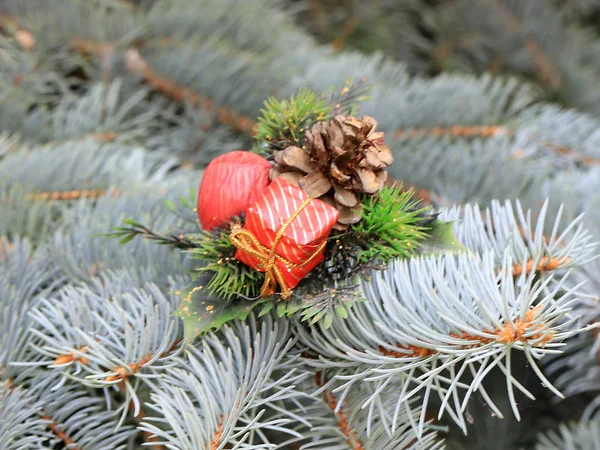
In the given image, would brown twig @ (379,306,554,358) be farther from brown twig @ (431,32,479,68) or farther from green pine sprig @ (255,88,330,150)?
brown twig @ (431,32,479,68)

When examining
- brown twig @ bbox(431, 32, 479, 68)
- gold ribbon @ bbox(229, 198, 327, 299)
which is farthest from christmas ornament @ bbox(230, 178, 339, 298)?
brown twig @ bbox(431, 32, 479, 68)

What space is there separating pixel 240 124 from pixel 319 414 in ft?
1.06

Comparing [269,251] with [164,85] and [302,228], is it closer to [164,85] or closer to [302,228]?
[302,228]

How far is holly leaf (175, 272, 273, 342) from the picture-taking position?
0.89 feet

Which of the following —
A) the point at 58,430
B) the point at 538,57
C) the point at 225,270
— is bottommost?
the point at 58,430

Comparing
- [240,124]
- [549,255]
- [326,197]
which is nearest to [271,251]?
[326,197]

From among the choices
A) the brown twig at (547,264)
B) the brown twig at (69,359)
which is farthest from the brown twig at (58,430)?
the brown twig at (547,264)

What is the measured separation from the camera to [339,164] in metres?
0.28

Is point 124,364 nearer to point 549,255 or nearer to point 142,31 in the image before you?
point 549,255

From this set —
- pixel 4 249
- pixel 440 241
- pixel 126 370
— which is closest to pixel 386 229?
pixel 440 241

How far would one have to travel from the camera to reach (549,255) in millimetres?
294

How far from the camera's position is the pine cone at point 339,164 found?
0.92 feet

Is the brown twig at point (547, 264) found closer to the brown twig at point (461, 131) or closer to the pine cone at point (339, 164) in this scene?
the pine cone at point (339, 164)

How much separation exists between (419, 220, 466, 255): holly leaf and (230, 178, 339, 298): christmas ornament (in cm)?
6
